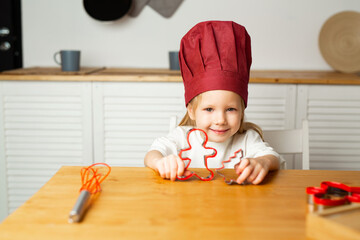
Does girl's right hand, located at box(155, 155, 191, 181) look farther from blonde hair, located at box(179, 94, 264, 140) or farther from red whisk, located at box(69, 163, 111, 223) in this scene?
blonde hair, located at box(179, 94, 264, 140)

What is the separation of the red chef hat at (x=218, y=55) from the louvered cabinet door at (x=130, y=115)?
0.99 m

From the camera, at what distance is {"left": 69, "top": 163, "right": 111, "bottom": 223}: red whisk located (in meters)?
0.66

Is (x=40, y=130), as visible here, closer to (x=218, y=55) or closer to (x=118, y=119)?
(x=118, y=119)

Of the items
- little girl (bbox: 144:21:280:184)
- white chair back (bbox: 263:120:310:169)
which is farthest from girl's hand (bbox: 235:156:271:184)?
white chair back (bbox: 263:120:310:169)

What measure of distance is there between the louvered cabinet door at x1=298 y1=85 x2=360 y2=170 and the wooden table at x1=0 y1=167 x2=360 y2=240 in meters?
1.17

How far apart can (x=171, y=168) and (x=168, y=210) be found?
179 mm

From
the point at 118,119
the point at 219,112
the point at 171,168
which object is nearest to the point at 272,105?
the point at 118,119

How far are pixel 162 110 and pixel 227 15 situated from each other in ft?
2.60

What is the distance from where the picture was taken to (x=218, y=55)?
1.04 m

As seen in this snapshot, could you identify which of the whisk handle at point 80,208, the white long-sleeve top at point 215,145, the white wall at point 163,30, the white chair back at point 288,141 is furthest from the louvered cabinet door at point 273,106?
the whisk handle at point 80,208

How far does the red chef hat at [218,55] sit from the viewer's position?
1034 mm

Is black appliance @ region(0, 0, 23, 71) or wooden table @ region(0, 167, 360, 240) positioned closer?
wooden table @ region(0, 167, 360, 240)

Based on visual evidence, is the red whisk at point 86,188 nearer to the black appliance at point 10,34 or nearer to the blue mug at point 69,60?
the blue mug at point 69,60

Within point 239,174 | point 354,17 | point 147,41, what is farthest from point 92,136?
point 354,17
